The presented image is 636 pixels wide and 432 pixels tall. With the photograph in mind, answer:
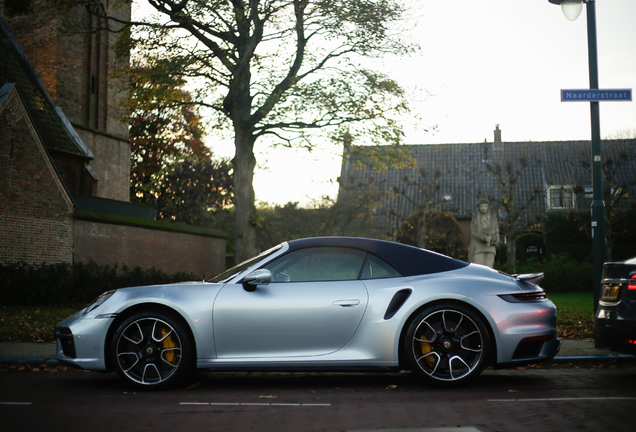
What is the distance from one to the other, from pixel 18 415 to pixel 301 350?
7.76 ft

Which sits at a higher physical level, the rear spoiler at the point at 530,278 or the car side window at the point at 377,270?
the car side window at the point at 377,270

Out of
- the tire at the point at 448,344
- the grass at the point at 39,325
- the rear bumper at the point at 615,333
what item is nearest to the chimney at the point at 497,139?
the grass at the point at 39,325

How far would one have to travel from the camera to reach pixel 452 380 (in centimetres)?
568

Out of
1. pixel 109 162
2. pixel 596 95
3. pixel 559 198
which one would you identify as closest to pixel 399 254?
pixel 596 95

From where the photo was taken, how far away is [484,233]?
667 inches

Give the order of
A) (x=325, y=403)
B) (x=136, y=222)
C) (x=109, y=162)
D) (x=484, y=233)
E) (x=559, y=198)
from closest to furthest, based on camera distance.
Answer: (x=325, y=403) → (x=484, y=233) → (x=136, y=222) → (x=109, y=162) → (x=559, y=198)

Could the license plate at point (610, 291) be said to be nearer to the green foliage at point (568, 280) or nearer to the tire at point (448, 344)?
the tire at point (448, 344)

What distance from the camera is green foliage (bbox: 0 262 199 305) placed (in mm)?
16953

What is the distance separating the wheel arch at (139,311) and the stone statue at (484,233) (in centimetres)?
1222

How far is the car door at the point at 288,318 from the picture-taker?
18.4ft

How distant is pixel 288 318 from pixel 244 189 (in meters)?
15.3

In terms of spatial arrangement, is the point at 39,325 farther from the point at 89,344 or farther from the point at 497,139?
the point at 497,139

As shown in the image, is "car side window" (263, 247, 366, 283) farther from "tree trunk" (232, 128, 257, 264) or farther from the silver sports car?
"tree trunk" (232, 128, 257, 264)

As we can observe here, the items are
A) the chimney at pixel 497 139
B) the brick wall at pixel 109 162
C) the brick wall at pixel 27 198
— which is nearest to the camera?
the brick wall at pixel 27 198
